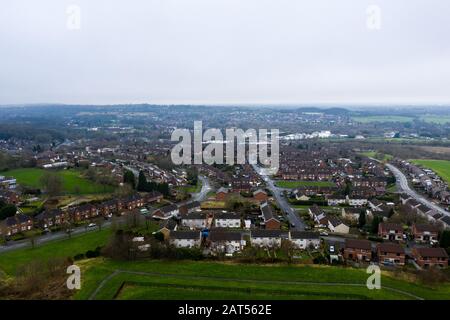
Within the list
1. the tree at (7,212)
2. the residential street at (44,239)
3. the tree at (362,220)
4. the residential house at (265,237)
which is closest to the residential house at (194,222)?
the residential house at (265,237)

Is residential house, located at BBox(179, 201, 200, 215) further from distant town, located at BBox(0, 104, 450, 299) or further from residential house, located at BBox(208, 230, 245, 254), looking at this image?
residential house, located at BBox(208, 230, 245, 254)

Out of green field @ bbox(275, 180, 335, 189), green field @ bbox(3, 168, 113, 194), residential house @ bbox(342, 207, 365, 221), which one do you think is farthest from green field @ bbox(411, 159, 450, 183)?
green field @ bbox(3, 168, 113, 194)

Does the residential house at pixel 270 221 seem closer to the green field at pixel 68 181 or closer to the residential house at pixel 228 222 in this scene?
the residential house at pixel 228 222

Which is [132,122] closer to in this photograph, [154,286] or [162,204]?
[162,204]

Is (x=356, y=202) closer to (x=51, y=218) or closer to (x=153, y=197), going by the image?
(x=153, y=197)

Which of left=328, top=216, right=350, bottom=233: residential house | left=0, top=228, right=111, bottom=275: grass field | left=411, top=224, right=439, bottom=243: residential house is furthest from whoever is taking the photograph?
left=328, top=216, right=350, bottom=233: residential house

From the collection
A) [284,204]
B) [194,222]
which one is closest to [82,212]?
[194,222]

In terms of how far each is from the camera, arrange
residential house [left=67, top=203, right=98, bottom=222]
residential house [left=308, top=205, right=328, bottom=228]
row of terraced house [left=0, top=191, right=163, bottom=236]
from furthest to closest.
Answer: residential house [left=67, top=203, right=98, bottom=222] < residential house [left=308, top=205, right=328, bottom=228] < row of terraced house [left=0, top=191, right=163, bottom=236]
